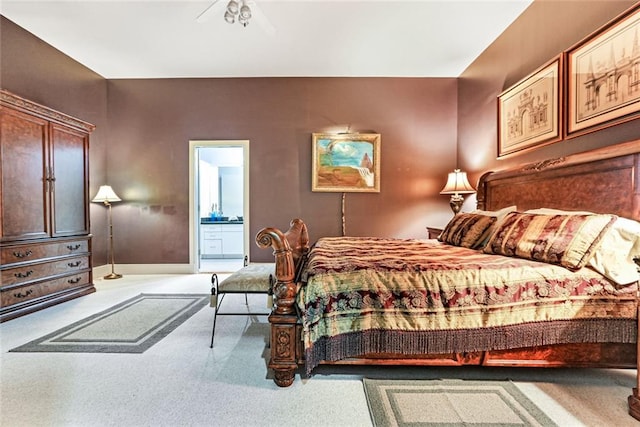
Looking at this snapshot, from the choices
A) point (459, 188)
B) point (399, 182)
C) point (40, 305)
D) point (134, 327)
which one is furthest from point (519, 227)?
point (40, 305)

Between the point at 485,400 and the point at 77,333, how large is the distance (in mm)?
3052

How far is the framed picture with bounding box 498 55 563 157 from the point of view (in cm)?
245

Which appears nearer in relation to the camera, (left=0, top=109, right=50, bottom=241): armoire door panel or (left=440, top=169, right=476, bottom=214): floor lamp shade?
(left=0, top=109, right=50, bottom=241): armoire door panel

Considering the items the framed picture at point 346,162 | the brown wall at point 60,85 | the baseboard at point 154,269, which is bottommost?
the baseboard at point 154,269

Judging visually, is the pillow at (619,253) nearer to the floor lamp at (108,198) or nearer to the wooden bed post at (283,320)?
the wooden bed post at (283,320)

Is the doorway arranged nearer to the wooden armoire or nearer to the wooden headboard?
the wooden armoire

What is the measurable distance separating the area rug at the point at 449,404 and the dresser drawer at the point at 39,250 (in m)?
3.39

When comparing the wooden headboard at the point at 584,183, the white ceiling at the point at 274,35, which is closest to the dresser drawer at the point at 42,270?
the white ceiling at the point at 274,35

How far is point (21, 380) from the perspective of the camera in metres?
1.72

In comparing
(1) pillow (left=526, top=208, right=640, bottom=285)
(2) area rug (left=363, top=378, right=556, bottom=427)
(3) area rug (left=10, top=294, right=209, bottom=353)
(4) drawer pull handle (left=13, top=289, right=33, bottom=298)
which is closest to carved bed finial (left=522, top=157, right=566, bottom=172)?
(1) pillow (left=526, top=208, right=640, bottom=285)

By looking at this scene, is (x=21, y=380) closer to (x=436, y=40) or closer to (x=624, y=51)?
(x=624, y=51)

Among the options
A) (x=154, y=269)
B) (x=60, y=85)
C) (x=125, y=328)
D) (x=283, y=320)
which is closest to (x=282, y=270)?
(x=283, y=320)

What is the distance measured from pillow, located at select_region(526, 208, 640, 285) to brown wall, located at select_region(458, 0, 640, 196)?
694 millimetres

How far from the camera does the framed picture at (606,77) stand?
1.82m
